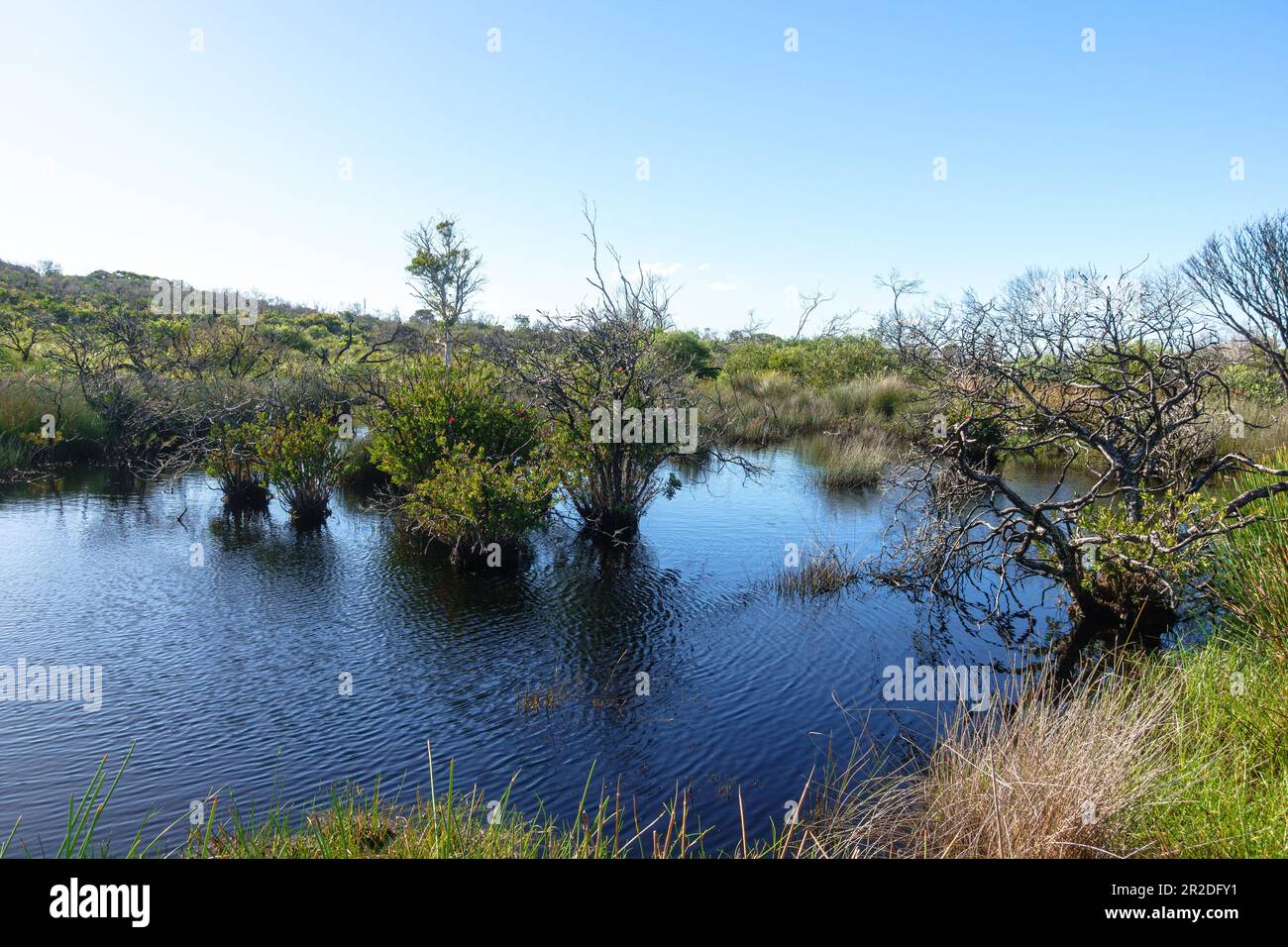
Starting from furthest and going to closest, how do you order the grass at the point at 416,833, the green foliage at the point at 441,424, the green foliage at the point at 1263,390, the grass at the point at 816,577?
the green foliage at the point at 1263,390, the green foliage at the point at 441,424, the grass at the point at 816,577, the grass at the point at 416,833

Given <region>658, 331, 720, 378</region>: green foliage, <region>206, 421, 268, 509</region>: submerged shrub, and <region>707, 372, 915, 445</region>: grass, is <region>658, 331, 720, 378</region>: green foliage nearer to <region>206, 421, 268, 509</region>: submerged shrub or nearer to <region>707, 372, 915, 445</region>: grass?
<region>707, 372, 915, 445</region>: grass

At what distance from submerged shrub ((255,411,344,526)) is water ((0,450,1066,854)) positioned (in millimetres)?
604

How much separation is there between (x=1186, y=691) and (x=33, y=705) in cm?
954

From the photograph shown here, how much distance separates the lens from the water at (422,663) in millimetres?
6547

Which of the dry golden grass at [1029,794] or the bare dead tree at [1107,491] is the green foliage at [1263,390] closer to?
the bare dead tree at [1107,491]

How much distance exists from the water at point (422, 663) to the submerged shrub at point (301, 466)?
604 mm

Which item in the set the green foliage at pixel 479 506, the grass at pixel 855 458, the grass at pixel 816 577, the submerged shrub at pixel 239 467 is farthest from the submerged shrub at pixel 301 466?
the grass at pixel 855 458

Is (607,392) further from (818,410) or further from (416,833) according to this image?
(818,410)

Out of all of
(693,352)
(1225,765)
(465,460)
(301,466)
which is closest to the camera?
(1225,765)

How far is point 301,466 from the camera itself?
48.8ft

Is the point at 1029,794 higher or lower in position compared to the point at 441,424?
lower

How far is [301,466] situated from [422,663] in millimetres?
7357

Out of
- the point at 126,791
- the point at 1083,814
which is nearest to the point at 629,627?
the point at 126,791

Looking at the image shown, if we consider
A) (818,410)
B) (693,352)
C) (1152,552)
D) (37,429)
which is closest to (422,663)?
(1152,552)
